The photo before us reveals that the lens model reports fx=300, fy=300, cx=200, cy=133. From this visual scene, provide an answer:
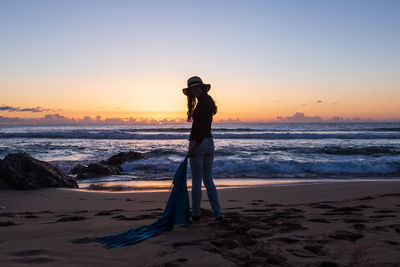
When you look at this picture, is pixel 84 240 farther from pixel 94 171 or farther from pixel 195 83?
pixel 94 171

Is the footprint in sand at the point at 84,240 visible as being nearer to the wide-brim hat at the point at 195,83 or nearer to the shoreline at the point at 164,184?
the wide-brim hat at the point at 195,83

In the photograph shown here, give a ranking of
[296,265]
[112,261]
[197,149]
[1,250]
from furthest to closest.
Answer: [197,149], [1,250], [112,261], [296,265]

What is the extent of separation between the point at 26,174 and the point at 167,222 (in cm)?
526

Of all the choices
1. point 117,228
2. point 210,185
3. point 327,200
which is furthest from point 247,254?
point 327,200

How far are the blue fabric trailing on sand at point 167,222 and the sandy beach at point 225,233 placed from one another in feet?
0.34

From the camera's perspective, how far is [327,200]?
5.86 meters

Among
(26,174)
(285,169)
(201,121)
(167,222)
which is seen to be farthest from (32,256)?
(285,169)

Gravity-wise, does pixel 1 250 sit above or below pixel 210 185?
below

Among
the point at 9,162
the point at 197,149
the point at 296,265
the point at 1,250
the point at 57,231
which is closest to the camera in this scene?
the point at 296,265

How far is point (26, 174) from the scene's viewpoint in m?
7.38

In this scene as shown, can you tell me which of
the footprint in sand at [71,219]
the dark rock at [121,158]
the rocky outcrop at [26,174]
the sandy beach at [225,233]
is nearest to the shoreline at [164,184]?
the rocky outcrop at [26,174]

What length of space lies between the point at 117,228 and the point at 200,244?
1316 mm

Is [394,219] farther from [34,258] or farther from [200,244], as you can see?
[34,258]

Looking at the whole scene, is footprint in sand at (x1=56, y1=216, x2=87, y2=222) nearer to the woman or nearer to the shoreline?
the woman
